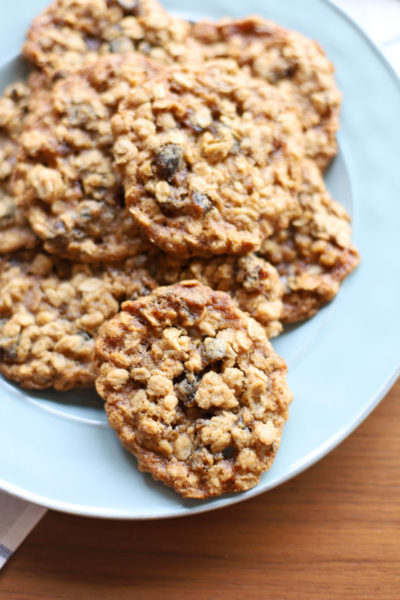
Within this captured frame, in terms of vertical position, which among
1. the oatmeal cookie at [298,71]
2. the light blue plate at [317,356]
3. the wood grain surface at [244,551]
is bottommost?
the wood grain surface at [244,551]

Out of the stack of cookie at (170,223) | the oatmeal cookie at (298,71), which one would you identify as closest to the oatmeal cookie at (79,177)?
the stack of cookie at (170,223)

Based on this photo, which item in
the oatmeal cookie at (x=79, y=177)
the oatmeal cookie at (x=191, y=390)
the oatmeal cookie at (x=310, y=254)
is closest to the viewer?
the oatmeal cookie at (x=191, y=390)

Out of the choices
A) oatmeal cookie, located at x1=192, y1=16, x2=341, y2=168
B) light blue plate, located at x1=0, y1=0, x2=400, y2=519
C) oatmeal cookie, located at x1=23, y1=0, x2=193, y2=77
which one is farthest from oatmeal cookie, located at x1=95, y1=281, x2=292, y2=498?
oatmeal cookie, located at x1=23, y1=0, x2=193, y2=77

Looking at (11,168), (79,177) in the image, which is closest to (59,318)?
(79,177)

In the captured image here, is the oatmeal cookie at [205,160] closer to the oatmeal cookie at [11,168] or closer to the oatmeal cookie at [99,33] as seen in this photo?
the oatmeal cookie at [99,33]

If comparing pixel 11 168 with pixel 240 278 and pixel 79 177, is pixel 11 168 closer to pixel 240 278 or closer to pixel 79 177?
pixel 79 177

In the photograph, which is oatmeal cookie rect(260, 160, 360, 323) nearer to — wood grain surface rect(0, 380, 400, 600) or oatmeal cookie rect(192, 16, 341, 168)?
oatmeal cookie rect(192, 16, 341, 168)
